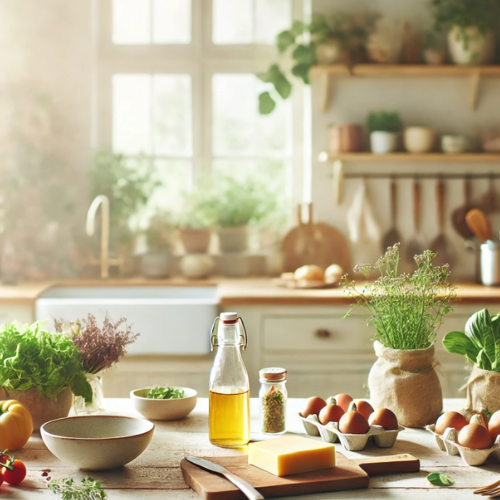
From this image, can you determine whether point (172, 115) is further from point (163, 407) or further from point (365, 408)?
point (365, 408)

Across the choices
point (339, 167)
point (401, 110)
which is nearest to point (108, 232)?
point (339, 167)

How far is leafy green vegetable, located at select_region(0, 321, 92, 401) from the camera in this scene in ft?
4.62

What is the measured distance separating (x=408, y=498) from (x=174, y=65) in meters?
3.05

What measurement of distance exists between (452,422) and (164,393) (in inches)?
24.1

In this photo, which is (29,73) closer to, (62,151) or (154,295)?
(62,151)

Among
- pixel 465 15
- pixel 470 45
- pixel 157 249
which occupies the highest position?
pixel 465 15

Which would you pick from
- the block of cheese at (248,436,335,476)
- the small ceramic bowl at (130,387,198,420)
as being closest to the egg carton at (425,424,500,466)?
the block of cheese at (248,436,335,476)

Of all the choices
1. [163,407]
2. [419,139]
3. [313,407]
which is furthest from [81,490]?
[419,139]

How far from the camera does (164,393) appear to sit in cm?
156

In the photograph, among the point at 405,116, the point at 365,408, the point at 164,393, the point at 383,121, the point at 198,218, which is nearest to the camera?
the point at 365,408

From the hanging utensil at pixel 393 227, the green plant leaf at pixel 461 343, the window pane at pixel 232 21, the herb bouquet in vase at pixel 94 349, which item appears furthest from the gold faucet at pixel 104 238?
the green plant leaf at pixel 461 343

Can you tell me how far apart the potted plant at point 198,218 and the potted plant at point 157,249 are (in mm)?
90

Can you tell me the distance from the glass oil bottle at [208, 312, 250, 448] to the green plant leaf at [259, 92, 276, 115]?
2439 mm

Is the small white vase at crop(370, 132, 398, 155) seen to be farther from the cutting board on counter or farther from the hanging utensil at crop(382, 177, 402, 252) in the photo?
the cutting board on counter
